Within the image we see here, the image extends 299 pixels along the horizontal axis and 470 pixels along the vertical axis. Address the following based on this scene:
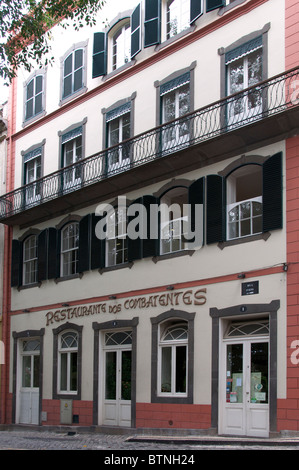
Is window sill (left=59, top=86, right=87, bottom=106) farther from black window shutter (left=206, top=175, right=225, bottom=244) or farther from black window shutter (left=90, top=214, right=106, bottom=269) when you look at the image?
black window shutter (left=206, top=175, right=225, bottom=244)

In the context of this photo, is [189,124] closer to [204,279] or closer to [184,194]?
[184,194]

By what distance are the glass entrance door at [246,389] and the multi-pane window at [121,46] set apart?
9738mm

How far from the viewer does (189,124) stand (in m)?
19.5

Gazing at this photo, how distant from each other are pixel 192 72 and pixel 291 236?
580 cm

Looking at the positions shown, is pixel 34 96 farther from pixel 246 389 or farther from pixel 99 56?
pixel 246 389

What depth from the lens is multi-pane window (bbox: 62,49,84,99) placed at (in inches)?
971

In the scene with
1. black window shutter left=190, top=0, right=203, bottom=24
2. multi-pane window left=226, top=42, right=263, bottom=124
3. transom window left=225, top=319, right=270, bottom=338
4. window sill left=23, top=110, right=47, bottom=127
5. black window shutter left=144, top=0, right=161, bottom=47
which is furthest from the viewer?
window sill left=23, top=110, right=47, bottom=127

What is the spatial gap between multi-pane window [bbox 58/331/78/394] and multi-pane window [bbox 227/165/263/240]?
7.15 m

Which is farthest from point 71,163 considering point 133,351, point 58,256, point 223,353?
point 223,353

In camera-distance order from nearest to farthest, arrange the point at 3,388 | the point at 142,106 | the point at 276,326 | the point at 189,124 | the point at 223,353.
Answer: the point at 276,326 < the point at 223,353 < the point at 189,124 < the point at 142,106 < the point at 3,388

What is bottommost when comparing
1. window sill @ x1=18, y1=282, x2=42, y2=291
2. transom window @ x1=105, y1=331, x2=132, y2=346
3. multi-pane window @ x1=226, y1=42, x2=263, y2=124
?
transom window @ x1=105, y1=331, x2=132, y2=346

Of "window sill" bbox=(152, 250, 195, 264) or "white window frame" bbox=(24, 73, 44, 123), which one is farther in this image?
"white window frame" bbox=(24, 73, 44, 123)

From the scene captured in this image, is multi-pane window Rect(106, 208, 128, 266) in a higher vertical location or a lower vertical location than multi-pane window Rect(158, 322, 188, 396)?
higher

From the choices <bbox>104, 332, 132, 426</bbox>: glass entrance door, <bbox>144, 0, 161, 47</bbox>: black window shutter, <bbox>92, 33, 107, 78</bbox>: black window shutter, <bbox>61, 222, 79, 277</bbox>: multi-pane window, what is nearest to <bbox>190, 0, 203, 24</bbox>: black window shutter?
<bbox>144, 0, 161, 47</bbox>: black window shutter
